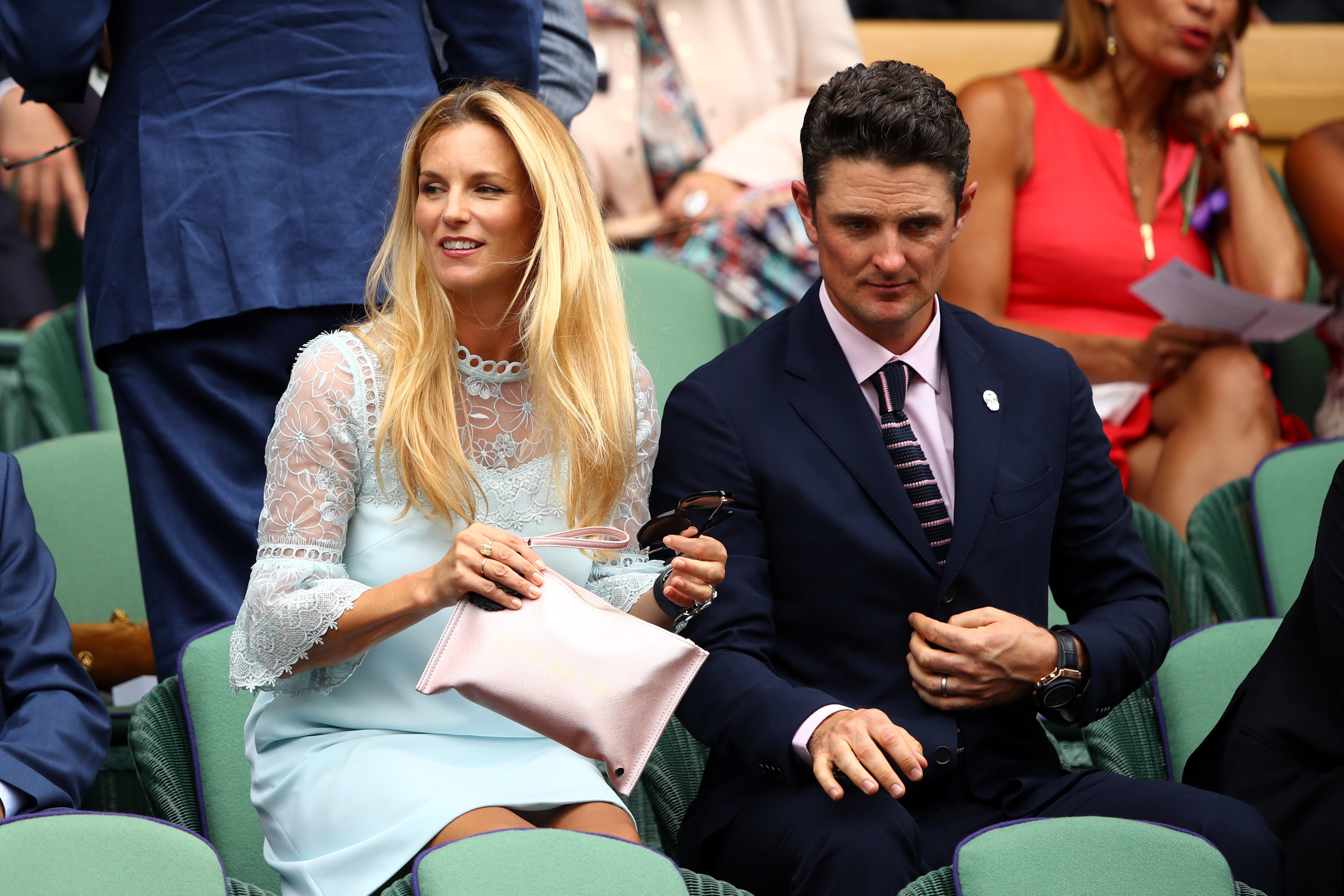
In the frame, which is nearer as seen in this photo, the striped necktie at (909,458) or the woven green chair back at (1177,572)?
the striped necktie at (909,458)

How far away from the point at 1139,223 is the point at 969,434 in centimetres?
160

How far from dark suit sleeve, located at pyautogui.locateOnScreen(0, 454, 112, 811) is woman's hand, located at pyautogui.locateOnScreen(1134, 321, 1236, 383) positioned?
226 cm

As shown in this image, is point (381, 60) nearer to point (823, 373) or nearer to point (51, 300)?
point (823, 373)

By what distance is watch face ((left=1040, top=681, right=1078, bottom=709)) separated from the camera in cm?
204

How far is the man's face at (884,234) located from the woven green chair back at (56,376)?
1.99 m

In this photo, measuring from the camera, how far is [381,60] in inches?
93.3

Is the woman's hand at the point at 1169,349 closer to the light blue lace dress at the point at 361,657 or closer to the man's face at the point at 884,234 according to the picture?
the man's face at the point at 884,234

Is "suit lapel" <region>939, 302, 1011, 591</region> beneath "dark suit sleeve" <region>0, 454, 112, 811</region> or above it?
above

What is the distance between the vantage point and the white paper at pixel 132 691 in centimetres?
271

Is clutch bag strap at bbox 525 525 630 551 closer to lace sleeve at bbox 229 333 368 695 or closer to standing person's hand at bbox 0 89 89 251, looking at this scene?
lace sleeve at bbox 229 333 368 695

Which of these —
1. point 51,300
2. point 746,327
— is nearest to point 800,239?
point 746,327

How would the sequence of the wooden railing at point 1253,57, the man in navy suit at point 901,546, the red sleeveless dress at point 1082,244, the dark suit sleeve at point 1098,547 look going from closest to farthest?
1. the man in navy suit at point 901,546
2. the dark suit sleeve at point 1098,547
3. the red sleeveless dress at point 1082,244
4. the wooden railing at point 1253,57

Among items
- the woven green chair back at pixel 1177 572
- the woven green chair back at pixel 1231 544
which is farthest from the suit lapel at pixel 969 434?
the woven green chair back at pixel 1231 544

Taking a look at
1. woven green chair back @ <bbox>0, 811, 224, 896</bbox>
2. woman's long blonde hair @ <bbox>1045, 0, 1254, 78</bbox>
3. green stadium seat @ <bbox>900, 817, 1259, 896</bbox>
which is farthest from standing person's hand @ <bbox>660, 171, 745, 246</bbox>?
woven green chair back @ <bbox>0, 811, 224, 896</bbox>
